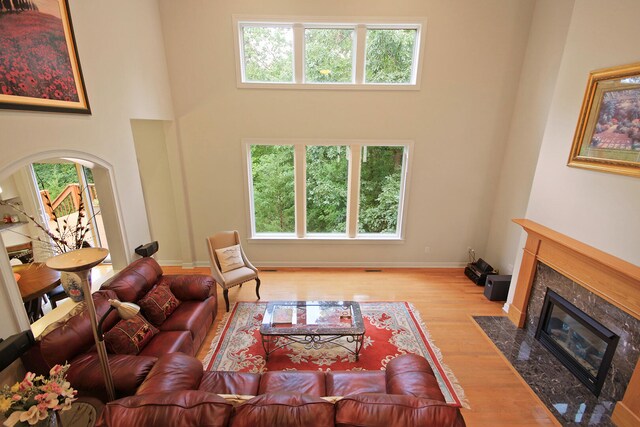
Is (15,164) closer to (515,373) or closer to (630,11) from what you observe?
(515,373)

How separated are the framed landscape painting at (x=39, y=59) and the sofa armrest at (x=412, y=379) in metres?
3.68

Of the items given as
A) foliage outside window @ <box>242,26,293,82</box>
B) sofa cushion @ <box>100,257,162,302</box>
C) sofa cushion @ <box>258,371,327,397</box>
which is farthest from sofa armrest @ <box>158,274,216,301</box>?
foliage outside window @ <box>242,26,293,82</box>

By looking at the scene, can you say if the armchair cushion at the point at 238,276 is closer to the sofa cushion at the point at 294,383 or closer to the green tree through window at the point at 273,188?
the green tree through window at the point at 273,188

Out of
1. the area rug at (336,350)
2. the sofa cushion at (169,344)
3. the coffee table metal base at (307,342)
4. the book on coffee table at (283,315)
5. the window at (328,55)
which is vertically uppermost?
the window at (328,55)

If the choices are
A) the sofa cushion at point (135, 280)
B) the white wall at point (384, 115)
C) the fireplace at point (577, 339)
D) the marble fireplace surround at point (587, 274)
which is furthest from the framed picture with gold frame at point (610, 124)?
the sofa cushion at point (135, 280)

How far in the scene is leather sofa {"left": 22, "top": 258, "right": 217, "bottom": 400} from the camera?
2.29m

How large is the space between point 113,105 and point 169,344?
9.18 feet

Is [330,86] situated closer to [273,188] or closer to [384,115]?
[384,115]

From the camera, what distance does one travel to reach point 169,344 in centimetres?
292

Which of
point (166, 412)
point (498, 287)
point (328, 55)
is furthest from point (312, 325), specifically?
point (328, 55)

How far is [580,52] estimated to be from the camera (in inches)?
122

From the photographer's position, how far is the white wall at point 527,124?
394 centimetres

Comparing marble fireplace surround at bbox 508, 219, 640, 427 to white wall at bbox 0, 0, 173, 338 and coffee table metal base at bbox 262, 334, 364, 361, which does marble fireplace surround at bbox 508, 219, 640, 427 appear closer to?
coffee table metal base at bbox 262, 334, 364, 361

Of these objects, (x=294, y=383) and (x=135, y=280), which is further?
(x=135, y=280)
